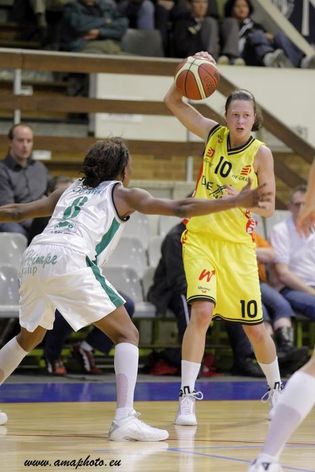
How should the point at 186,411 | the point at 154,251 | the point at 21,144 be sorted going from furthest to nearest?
the point at 154,251 → the point at 21,144 → the point at 186,411

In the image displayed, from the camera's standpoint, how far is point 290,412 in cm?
404

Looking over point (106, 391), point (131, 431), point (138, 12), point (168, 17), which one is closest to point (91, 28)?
point (138, 12)

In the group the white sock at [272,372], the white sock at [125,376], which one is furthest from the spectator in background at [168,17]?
the white sock at [125,376]

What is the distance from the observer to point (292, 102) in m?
13.2

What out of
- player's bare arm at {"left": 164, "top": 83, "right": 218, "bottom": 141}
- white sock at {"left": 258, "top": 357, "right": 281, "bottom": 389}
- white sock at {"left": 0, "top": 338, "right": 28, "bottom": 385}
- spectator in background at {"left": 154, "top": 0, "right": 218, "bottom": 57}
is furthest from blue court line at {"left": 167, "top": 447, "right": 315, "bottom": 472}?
spectator in background at {"left": 154, "top": 0, "right": 218, "bottom": 57}

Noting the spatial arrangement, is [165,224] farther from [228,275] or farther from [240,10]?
[228,275]

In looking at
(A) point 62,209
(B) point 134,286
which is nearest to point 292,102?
(B) point 134,286

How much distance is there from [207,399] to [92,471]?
131 inches

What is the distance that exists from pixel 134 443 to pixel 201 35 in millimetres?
8257

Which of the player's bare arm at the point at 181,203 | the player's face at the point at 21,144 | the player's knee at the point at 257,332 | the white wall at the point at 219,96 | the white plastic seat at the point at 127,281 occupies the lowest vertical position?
the player's knee at the point at 257,332

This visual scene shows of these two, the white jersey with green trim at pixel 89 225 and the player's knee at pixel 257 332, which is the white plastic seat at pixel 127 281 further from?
the white jersey with green trim at pixel 89 225

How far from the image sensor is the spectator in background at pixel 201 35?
12836 millimetres

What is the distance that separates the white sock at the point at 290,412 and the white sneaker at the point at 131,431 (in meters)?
1.45

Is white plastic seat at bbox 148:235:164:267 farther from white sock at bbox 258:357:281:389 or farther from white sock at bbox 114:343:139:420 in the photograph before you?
white sock at bbox 114:343:139:420
